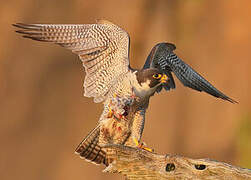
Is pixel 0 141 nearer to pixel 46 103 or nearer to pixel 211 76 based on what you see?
pixel 46 103

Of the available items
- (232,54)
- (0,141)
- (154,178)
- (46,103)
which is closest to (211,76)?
(232,54)

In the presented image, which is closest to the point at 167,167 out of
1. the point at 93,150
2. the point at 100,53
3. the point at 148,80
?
the point at 148,80

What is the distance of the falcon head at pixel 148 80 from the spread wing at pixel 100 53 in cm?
16

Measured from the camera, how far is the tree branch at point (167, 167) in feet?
8.35

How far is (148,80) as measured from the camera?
121 inches

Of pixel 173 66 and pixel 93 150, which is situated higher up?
pixel 173 66

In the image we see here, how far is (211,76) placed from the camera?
5.34 metres

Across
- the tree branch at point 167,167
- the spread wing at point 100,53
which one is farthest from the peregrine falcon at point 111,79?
the tree branch at point 167,167

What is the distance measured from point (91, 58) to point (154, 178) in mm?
963

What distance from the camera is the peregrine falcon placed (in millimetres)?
3123

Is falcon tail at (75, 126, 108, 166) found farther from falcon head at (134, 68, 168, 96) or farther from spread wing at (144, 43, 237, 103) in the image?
spread wing at (144, 43, 237, 103)

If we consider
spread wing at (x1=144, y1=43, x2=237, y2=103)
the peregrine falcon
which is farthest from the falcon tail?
spread wing at (x1=144, y1=43, x2=237, y2=103)

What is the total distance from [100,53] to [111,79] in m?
0.18

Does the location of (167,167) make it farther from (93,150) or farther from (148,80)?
(93,150)
